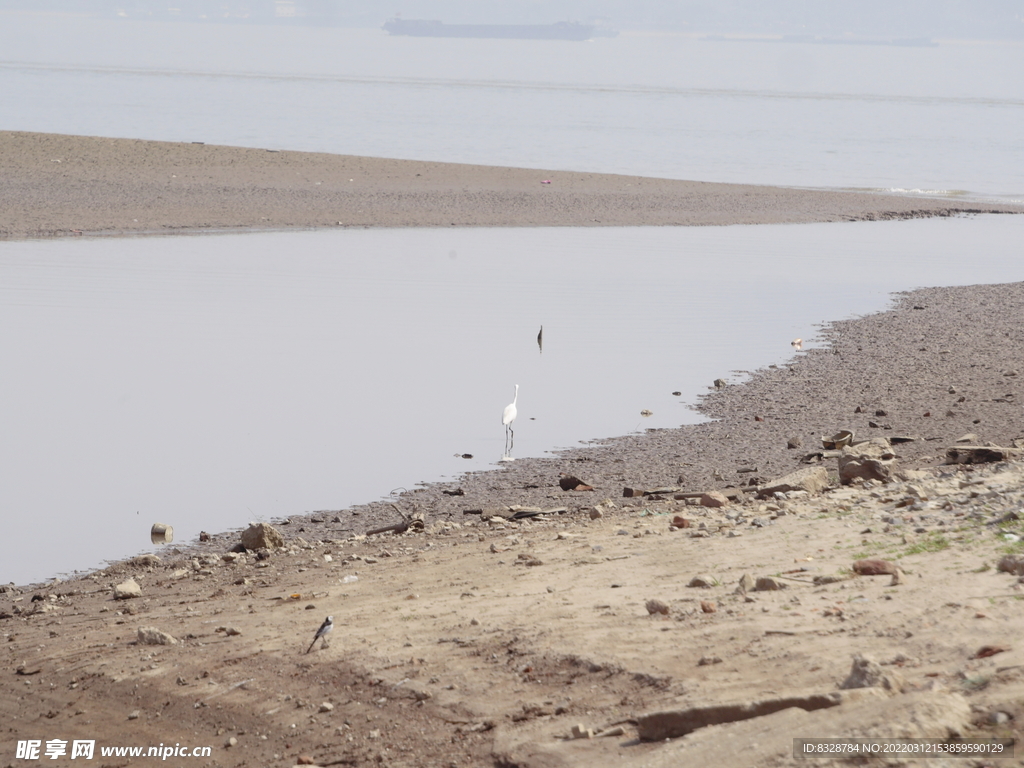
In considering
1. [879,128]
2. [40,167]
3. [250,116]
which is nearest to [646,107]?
[879,128]

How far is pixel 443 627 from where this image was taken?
616cm

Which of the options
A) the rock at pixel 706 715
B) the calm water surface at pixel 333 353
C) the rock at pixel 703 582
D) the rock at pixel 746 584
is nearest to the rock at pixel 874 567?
the rock at pixel 746 584

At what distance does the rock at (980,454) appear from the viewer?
29.4 feet

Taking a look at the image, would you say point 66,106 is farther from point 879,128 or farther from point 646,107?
point 879,128

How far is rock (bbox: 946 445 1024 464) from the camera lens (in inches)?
352

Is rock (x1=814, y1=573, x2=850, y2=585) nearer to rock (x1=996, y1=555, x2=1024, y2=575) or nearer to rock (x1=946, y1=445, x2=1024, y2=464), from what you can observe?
rock (x1=996, y1=555, x2=1024, y2=575)

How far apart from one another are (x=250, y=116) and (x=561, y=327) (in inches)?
1656

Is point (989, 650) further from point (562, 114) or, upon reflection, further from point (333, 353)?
point (562, 114)

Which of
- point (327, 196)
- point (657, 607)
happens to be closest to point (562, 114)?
point (327, 196)

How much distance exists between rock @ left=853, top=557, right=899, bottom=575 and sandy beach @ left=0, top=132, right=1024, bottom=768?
0.05m

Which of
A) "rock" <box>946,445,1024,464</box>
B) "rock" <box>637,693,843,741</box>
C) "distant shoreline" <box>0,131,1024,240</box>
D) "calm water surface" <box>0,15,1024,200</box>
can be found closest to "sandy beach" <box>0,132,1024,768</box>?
"rock" <box>637,693,843,741</box>

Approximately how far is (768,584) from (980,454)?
3.62m

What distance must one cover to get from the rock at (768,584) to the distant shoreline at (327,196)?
19.2m

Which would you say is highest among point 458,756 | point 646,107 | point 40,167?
point 646,107
